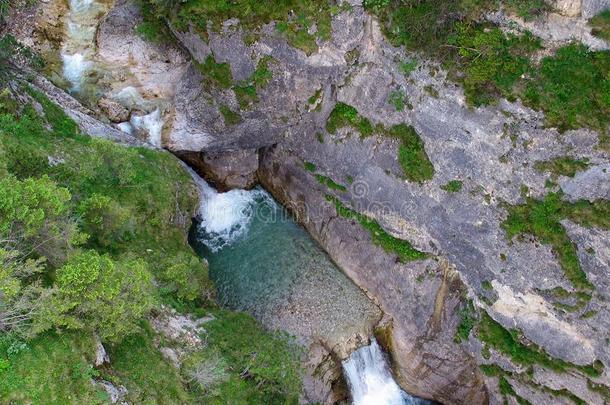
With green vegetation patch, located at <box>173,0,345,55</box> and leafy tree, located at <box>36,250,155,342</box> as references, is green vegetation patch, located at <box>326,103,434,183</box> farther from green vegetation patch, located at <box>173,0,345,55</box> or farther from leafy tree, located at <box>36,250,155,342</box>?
leafy tree, located at <box>36,250,155,342</box>

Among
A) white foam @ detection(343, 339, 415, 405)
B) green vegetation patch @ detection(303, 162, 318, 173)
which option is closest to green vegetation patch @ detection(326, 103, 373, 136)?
green vegetation patch @ detection(303, 162, 318, 173)

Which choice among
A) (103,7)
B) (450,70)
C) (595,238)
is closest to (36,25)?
(103,7)

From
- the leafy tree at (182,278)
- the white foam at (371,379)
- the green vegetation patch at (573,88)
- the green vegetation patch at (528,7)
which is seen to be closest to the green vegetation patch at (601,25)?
the green vegetation patch at (573,88)

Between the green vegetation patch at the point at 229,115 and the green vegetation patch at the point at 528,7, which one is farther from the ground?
the green vegetation patch at the point at 528,7

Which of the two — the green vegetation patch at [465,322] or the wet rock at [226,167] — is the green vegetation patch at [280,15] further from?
the green vegetation patch at [465,322]

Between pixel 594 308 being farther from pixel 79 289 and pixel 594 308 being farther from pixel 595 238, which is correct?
pixel 79 289
